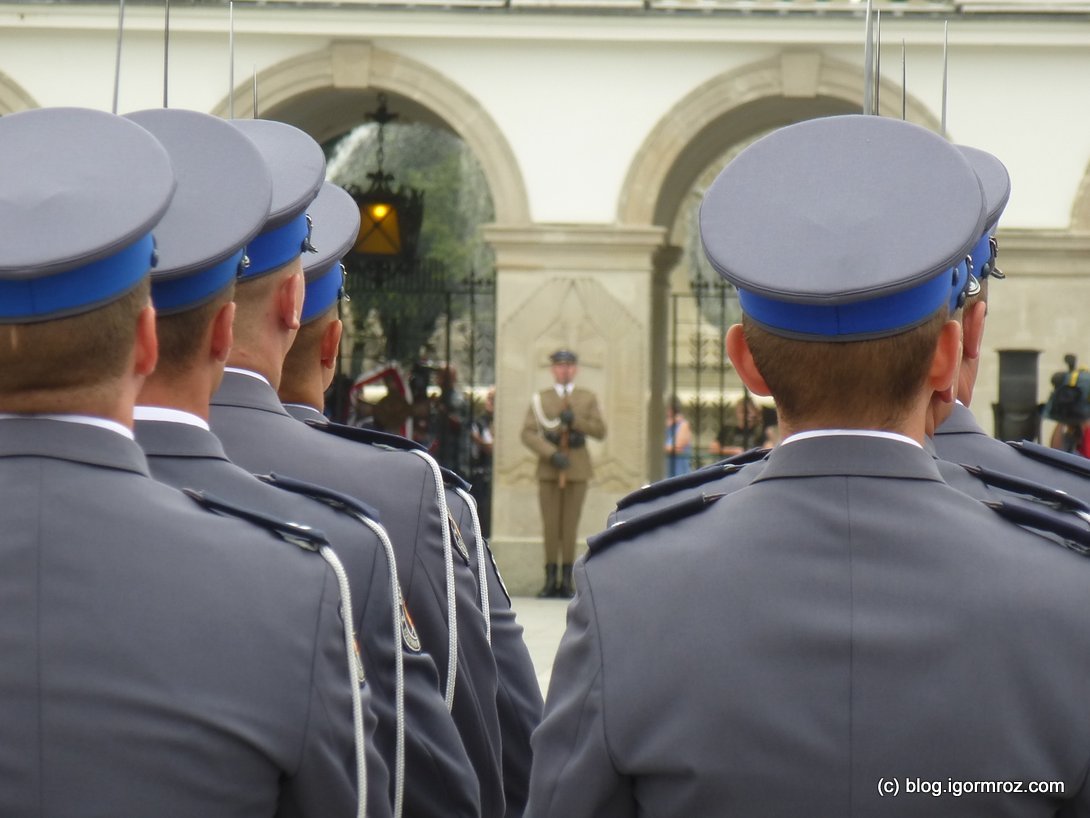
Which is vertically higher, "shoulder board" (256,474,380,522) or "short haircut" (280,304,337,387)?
"short haircut" (280,304,337,387)

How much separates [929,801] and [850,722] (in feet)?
0.36

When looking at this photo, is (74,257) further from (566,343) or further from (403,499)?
(566,343)

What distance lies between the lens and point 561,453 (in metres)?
13.8

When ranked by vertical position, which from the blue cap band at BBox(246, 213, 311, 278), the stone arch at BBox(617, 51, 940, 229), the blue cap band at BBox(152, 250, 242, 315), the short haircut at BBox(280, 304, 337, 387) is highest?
the stone arch at BBox(617, 51, 940, 229)

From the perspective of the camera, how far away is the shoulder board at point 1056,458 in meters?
3.60

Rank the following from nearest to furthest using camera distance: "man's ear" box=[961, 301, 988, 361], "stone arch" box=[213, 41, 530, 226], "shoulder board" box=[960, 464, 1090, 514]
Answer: "shoulder board" box=[960, 464, 1090, 514] → "man's ear" box=[961, 301, 988, 361] → "stone arch" box=[213, 41, 530, 226]

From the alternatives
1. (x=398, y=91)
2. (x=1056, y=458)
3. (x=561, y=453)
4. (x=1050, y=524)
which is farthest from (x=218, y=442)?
(x=398, y=91)

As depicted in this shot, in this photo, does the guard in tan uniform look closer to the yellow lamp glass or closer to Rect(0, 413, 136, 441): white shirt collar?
the yellow lamp glass

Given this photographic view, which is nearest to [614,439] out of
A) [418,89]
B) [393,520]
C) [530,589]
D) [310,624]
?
[530,589]

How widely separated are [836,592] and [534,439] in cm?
1188

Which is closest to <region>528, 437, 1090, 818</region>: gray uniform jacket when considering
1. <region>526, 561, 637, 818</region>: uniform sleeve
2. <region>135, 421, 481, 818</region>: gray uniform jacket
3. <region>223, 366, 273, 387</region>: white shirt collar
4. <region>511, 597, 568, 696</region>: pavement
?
<region>526, 561, 637, 818</region>: uniform sleeve

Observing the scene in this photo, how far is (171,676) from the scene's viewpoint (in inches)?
75.7

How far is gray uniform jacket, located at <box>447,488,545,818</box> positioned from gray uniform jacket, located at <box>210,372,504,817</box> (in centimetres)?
21

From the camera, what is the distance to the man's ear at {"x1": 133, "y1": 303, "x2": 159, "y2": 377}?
205 cm
